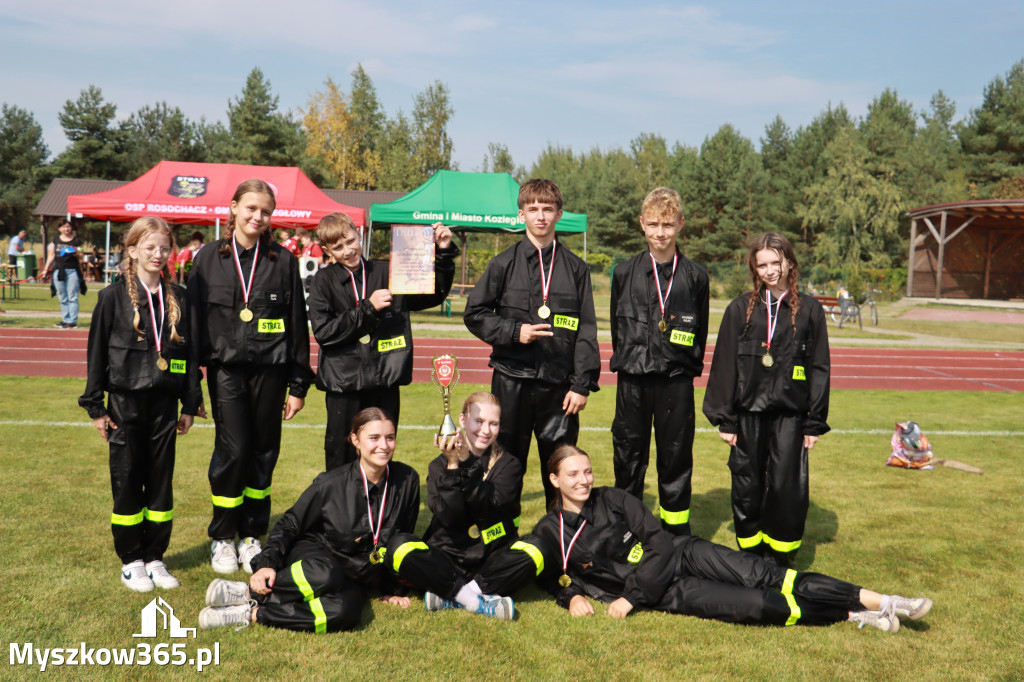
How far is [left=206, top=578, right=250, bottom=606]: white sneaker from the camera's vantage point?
3229 millimetres

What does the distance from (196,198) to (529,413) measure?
60.8ft

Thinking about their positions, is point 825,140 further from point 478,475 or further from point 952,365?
point 478,475

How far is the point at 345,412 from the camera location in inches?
159

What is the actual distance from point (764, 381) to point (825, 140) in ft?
179

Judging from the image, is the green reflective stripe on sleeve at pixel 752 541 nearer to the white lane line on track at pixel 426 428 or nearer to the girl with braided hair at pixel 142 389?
the girl with braided hair at pixel 142 389

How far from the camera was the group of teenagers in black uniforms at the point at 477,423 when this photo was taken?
350cm

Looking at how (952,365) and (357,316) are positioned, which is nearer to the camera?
(357,316)

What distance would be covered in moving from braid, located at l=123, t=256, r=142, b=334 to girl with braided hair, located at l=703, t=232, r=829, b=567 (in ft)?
9.79

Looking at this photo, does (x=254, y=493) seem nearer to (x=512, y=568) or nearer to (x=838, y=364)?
(x=512, y=568)

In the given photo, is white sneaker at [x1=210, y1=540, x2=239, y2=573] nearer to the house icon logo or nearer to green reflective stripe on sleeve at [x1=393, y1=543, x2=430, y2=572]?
the house icon logo

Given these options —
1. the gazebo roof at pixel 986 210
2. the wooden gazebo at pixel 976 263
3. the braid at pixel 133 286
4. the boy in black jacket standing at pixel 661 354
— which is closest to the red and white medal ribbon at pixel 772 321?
the boy in black jacket standing at pixel 661 354

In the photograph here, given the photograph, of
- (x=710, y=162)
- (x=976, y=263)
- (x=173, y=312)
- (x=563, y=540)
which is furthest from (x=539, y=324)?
(x=710, y=162)

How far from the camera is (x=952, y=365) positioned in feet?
44.3

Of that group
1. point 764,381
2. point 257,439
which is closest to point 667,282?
point 764,381
